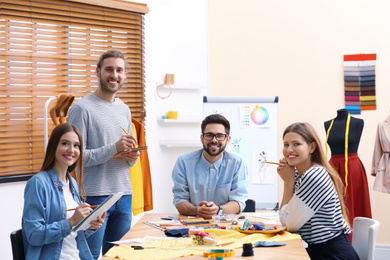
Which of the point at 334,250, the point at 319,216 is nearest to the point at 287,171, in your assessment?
the point at 319,216

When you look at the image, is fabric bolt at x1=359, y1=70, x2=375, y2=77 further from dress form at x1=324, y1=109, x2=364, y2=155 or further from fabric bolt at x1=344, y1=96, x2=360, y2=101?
dress form at x1=324, y1=109, x2=364, y2=155

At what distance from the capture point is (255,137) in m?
4.28

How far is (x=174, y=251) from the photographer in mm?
1998

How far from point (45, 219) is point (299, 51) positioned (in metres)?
3.49

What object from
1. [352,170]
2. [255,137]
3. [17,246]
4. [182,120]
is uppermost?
[182,120]

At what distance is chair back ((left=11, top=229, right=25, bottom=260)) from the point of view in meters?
2.01

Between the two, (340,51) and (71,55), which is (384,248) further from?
(71,55)

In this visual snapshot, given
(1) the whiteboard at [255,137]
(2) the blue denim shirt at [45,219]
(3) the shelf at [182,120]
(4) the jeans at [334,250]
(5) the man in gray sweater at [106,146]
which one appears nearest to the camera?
(2) the blue denim shirt at [45,219]

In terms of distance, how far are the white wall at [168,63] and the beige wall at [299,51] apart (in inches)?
8.6

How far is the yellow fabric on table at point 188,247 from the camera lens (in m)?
1.94

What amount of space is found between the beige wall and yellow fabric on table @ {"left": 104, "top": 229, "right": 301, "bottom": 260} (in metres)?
2.74

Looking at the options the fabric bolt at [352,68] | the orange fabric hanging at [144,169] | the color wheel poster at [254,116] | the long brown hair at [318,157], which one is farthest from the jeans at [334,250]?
the fabric bolt at [352,68]

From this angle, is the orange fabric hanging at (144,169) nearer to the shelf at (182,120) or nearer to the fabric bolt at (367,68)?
the shelf at (182,120)

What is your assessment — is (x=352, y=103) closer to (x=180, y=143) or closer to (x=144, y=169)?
(x=180, y=143)
